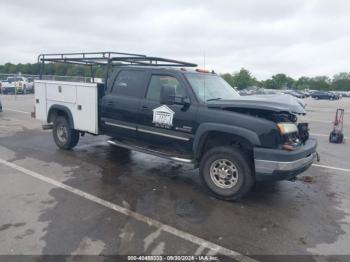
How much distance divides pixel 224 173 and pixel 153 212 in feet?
4.11

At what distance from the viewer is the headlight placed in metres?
4.15

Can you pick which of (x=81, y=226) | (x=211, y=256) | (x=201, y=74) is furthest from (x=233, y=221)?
(x=201, y=74)

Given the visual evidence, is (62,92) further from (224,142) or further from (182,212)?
(182,212)

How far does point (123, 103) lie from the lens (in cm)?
582

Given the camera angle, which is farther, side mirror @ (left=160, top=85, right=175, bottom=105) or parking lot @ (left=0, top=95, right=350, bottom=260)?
side mirror @ (left=160, top=85, right=175, bottom=105)

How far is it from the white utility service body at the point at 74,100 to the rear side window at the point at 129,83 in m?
0.53

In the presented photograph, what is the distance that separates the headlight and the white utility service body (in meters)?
3.78

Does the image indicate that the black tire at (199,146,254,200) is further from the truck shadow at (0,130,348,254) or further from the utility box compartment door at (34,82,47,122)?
the utility box compartment door at (34,82,47,122)

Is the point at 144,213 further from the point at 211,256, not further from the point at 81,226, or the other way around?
the point at 211,256

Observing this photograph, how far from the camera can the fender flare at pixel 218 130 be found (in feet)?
13.8

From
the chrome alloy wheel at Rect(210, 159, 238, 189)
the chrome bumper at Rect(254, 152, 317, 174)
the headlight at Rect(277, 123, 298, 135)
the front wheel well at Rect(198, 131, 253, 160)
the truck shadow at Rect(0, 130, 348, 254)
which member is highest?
the headlight at Rect(277, 123, 298, 135)

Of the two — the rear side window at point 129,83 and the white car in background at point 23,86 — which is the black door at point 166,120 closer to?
the rear side window at point 129,83

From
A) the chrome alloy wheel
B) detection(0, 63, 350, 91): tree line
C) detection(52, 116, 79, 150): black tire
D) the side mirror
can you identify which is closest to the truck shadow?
the chrome alloy wheel

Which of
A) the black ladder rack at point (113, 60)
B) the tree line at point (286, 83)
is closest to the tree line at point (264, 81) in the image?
the tree line at point (286, 83)
